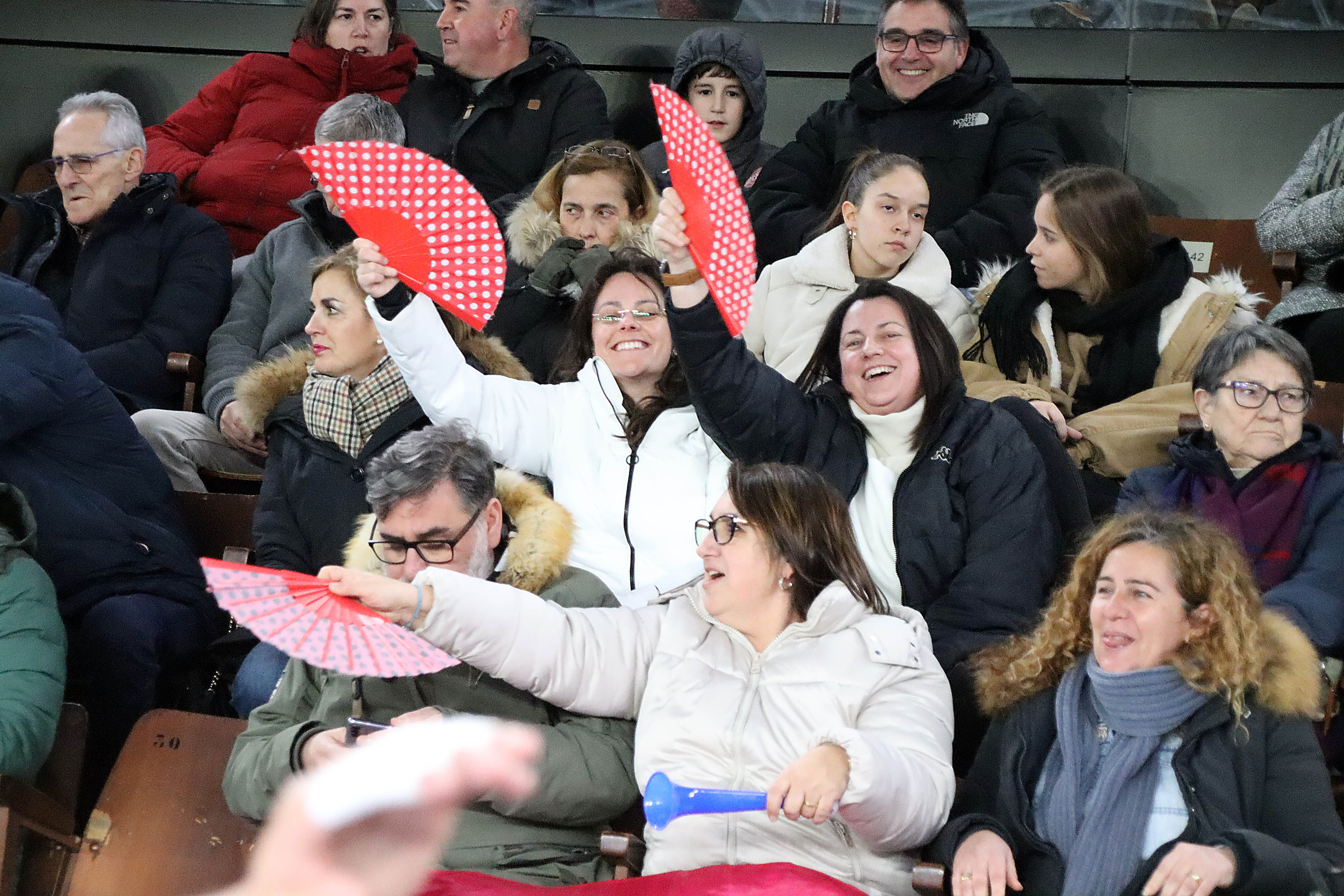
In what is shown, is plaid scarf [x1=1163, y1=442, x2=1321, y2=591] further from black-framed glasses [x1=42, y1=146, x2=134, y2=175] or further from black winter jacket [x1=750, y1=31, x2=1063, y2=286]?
black-framed glasses [x1=42, y1=146, x2=134, y2=175]

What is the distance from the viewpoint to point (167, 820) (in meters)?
2.63

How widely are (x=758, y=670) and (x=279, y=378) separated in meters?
1.58

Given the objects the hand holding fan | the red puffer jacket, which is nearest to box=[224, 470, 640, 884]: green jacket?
the hand holding fan

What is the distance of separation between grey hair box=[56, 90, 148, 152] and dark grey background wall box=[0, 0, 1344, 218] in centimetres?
140

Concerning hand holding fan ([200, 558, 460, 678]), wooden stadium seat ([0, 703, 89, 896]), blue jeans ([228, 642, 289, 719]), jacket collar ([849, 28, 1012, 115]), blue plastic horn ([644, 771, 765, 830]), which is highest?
jacket collar ([849, 28, 1012, 115])

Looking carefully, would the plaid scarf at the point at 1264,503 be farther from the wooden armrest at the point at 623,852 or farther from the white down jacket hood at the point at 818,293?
the wooden armrest at the point at 623,852

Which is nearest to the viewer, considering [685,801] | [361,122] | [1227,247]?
[685,801]

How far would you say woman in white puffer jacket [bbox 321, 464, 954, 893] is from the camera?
2346mm

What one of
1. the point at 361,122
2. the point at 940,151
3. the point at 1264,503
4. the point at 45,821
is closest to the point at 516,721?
the point at 45,821

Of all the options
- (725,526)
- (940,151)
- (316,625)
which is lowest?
(316,625)

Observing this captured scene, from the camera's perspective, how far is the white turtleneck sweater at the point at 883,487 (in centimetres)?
297

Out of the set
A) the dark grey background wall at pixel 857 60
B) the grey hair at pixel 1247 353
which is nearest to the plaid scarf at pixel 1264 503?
the grey hair at pixel 1247 353

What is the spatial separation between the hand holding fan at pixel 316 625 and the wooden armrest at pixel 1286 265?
108 inches

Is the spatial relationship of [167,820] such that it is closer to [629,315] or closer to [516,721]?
[516,721]
